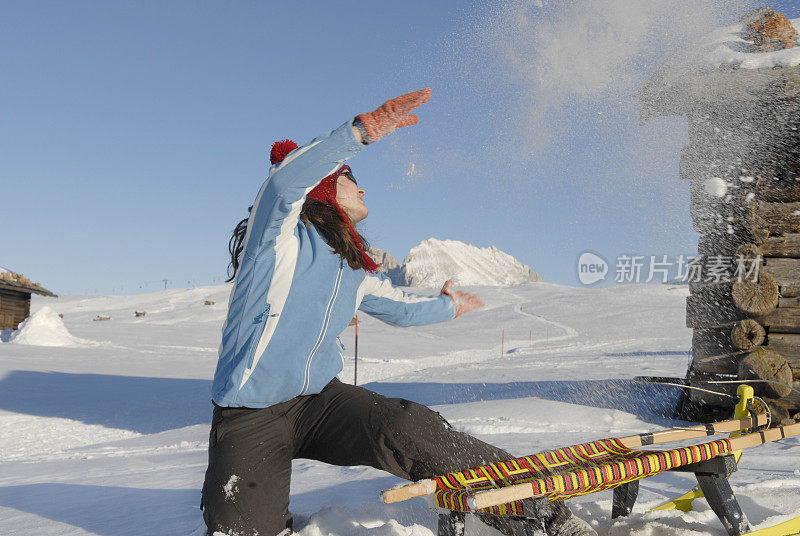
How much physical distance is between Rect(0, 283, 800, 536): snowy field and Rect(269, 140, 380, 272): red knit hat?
3.75 ft

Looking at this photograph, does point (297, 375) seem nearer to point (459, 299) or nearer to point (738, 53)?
point (459, 299)

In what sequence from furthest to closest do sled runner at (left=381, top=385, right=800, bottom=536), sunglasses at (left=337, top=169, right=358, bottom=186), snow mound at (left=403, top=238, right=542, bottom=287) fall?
snow mound at (left=403, top=238, right=542, bottom=287)
sunglasses at (left=337, top=169, right=358, bottom=186)
sled runner at (left=381, top=385, right=800, bottom=536)

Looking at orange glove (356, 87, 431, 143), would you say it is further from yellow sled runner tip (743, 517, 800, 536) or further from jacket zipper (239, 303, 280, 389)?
yellow sled runner tip (743, 517, 800, 536)

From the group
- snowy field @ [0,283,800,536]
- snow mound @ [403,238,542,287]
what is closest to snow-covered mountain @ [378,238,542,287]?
snow mound @ [403,238,542,287]

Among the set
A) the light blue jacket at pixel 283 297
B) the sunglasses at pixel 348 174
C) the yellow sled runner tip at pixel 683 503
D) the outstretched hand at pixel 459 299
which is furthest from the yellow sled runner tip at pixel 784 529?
the sunglasses at pixel 348 174

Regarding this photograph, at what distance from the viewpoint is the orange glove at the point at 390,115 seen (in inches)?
81.7

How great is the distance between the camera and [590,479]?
1.96 meters

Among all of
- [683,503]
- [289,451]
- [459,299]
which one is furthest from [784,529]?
[289,451]

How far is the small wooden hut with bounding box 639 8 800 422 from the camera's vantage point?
543 centimetres

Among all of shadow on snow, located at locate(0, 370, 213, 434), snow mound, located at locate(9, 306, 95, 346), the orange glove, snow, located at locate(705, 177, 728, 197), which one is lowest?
shadow on snow, located at locate(0, 370, 213, 434)

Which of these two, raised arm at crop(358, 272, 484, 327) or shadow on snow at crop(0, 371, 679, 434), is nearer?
raised arm at crop(358, 272, 484, 327)

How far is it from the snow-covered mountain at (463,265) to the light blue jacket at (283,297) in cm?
10100

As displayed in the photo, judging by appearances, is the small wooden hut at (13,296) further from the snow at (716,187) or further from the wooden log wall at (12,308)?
the snow at (716,187)

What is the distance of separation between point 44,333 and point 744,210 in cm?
1980
